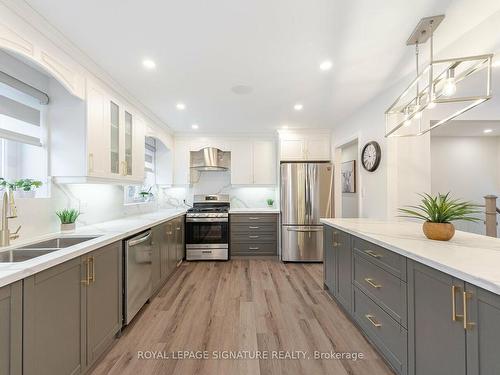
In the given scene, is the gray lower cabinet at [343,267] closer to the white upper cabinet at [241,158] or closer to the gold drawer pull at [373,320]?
the gold drawer pull at [373,320]

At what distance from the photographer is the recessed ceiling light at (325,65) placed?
2.14 m

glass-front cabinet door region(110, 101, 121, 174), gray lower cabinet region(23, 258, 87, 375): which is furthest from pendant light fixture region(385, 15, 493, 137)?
glass-front cabinet door region(110, 101, 121, 174)

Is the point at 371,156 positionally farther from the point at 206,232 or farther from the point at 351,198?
the point at 206,232

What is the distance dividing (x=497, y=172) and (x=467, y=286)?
5468mm

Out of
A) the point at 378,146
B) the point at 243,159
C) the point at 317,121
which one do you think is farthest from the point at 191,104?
the point at 378,146

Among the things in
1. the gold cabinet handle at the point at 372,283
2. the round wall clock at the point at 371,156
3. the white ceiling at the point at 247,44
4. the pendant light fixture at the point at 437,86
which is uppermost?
the white ceiling at the point at 247,44

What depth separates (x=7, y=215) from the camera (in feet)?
5.15

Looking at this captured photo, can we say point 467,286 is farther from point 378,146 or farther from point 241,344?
point 378,146

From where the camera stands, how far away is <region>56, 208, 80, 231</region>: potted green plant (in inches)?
83.1

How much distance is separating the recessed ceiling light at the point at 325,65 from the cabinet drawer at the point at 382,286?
1746 mm

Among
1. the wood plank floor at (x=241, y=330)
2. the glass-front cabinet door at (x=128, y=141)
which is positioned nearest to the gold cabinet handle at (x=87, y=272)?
the wood plank floor at (x=241, y=330)

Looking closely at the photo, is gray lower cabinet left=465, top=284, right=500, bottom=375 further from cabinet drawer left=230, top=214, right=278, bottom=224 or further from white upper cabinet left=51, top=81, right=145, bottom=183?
cabinet drawer left=230, top=214, right=278, bottom=224

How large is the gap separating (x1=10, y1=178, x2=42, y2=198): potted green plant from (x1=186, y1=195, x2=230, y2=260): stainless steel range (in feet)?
7.81

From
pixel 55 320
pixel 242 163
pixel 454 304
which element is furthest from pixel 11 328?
pixel 242 163
